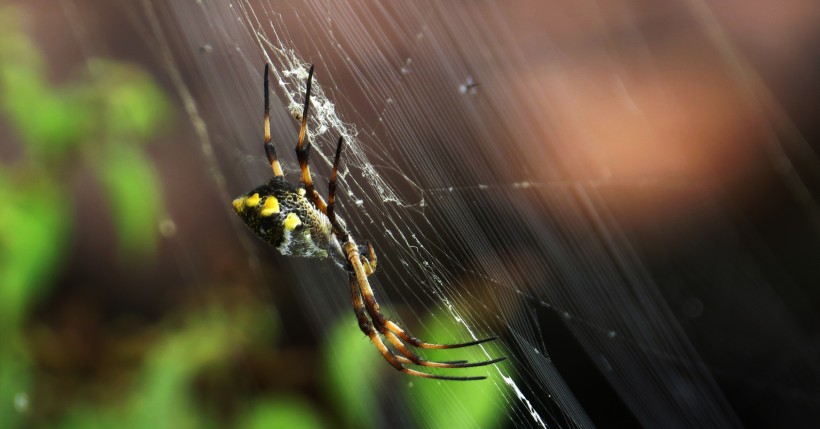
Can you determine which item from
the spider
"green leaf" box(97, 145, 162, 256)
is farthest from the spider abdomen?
"green leaf" box(97, 145, 162, 256)

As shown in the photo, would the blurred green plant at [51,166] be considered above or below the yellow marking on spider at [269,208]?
above

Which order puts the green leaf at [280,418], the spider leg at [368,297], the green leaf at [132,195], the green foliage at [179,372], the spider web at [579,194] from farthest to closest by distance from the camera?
1. the green leaf at [132,195]
2. the green leaf at [280,418]
3. the green foliage at [179,372]
4. the spider leg at [368,297]
5. the spider web at [579,194]

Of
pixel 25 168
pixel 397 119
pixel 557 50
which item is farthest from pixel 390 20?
pixel 25 168

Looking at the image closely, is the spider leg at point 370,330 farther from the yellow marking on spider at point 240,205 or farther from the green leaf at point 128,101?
the green leaf at point 128,101

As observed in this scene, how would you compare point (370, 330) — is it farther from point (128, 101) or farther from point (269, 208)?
point (128, 101)

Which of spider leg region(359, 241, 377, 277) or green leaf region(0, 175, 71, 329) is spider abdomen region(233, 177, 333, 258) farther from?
green leaf region(0, 175, 71, 329)

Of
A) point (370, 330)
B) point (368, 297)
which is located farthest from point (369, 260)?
point (370, 330)

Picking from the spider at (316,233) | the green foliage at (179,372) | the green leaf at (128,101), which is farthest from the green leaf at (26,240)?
the spider at (316,233)
